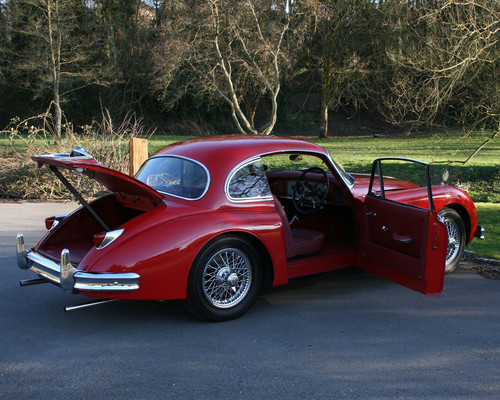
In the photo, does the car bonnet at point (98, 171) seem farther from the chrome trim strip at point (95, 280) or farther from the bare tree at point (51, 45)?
the bare tree at point (51, 45)

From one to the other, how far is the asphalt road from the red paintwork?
37 cm

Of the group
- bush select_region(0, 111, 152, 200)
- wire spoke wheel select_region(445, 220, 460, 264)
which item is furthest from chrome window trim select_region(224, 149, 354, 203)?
bush select_region(0, 111, 152, 200)

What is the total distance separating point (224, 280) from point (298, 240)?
1105mm

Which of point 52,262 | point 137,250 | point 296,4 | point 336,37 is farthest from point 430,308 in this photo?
point 336,37

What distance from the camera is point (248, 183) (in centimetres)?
482

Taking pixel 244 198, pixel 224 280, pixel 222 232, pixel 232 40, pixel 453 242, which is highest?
pixel 232 40

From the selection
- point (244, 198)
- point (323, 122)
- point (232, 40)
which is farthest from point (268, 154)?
point (323, 122)

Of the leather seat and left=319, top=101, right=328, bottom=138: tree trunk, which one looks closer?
the leather seat

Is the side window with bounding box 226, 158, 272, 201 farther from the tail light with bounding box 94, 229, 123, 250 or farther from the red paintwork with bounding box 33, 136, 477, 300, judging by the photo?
the tail light with bounding box 94, 229, 123, 250

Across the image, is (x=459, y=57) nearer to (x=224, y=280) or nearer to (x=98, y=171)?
(x=224, y=280)

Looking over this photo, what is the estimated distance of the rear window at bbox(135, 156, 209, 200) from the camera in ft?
15.2

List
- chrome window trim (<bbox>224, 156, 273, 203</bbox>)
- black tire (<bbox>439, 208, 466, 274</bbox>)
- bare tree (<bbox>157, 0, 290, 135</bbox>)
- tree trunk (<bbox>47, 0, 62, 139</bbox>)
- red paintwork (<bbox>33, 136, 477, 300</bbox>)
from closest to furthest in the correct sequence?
1. red paintwork (<bbox>33, 136, 477, 300</bbox>)
2. chrome window trim (<bbox>224, 156, 273, 203</bbox>)
3. black tire (<bbox>439, 208, 466, 274</bbox>)
4. bare tree (<bbox>157, 0, 290, 135</bbox>)
5. tree trunk (<bbox>47, 0, 62, 139</bbox>)

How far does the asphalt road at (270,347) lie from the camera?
333cm

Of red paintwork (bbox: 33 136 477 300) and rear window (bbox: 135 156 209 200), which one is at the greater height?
rear window (bbox: 135 156 209 200)
